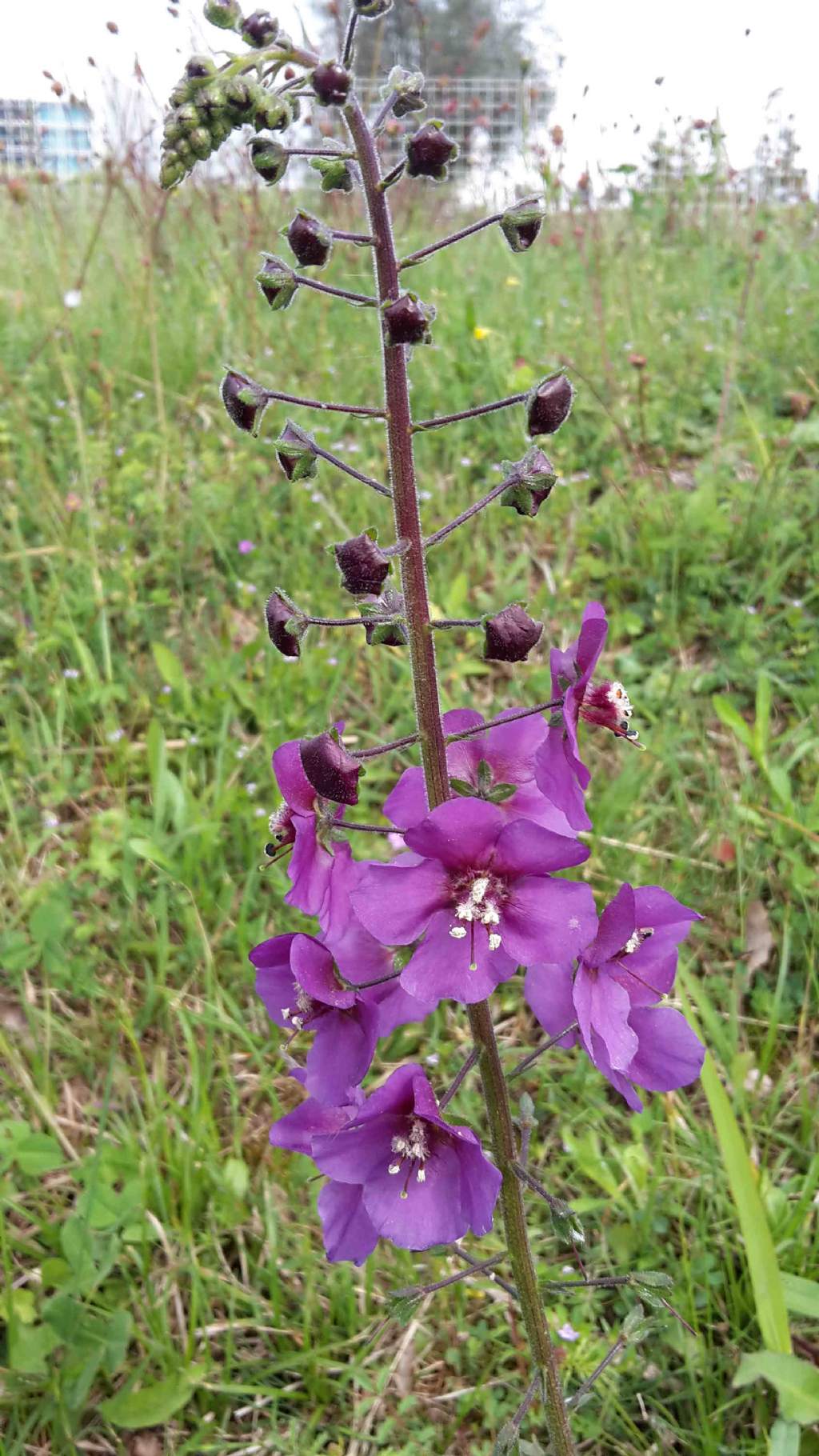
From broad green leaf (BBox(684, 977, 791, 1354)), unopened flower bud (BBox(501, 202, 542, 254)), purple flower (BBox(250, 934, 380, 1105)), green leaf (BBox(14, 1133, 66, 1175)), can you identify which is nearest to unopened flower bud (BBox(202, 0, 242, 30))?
unopened flower bud (BBox(501, 202, 542, 254))

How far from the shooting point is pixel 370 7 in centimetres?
137

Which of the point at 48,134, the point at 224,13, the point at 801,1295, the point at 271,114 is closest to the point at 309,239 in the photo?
the point at 271,114

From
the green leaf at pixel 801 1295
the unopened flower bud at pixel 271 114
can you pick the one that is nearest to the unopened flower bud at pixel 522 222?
the unopened flower bud at pixel 271 114

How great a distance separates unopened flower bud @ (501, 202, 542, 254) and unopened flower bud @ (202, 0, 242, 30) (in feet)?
1.43

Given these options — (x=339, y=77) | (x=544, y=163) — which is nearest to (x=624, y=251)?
(x=544, y=163)

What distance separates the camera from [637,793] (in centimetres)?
315

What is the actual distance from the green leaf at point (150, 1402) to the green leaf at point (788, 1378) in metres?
1.06

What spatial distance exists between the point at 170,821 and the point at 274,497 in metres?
1.95

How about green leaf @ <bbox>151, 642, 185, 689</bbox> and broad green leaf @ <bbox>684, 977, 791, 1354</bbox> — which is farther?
green leaf @ <bbox>151, 642, 185, 689</bbox>

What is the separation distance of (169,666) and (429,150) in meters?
2.47

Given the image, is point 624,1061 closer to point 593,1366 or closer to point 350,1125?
point 350,1125

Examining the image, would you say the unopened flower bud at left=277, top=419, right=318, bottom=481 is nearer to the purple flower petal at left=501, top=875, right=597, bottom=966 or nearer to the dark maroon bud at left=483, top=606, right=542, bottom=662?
the dark maroon bud at left=483, top=606, right=542, bottom=662

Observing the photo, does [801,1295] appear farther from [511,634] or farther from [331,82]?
[331,82]

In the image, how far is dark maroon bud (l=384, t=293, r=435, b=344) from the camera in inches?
51.6
